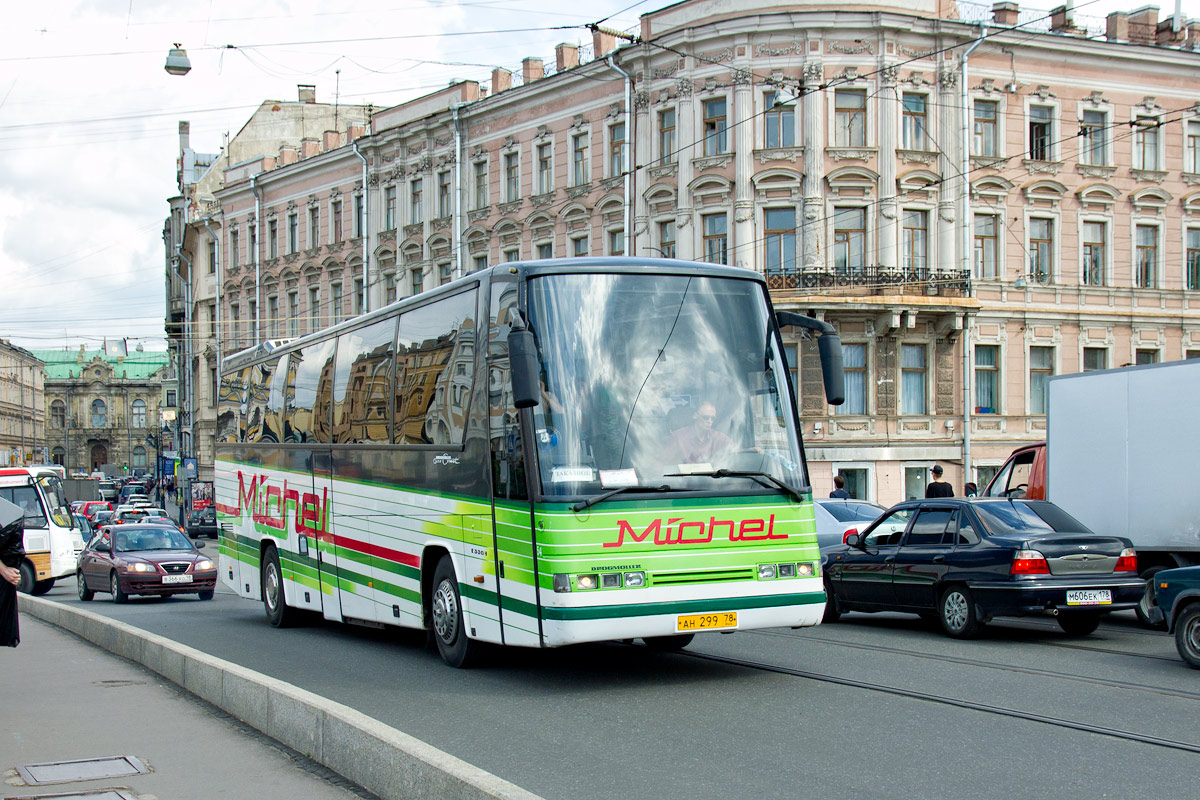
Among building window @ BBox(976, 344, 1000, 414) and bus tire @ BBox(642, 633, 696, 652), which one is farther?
building window @ BBox(976, 344, 1000, 414)

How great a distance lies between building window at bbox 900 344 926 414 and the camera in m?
37.0

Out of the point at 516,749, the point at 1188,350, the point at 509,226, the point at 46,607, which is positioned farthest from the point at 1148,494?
the point at 509,226

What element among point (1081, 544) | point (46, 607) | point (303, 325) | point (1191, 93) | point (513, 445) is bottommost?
point (46, 607)

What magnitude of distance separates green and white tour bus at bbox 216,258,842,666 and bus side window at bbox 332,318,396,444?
79 centimetres

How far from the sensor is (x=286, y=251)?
2203 inches

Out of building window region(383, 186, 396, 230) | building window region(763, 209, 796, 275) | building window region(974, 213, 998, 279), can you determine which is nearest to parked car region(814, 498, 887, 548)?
building window region(763, 209, 796, 275)

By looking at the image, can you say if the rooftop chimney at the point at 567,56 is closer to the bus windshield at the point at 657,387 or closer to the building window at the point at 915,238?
the building window at the point at 915,238

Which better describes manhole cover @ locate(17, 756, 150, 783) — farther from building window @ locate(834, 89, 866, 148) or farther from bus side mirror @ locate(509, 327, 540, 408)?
building window @ locate(834, 89, 866, 148)

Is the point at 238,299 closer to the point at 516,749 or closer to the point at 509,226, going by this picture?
the point at 509,226

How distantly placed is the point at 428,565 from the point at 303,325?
4358cm

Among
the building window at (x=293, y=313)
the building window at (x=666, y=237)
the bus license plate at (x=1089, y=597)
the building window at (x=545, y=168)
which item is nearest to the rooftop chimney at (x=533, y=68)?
the building window at (x=545, y=168)

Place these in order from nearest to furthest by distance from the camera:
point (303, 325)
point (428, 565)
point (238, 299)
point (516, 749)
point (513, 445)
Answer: point (516, 749), point (513, 445), point (428, 565), point (303, 325), point (238, 299)

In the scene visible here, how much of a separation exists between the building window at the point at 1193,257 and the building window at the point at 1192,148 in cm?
188

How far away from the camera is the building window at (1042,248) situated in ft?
125
